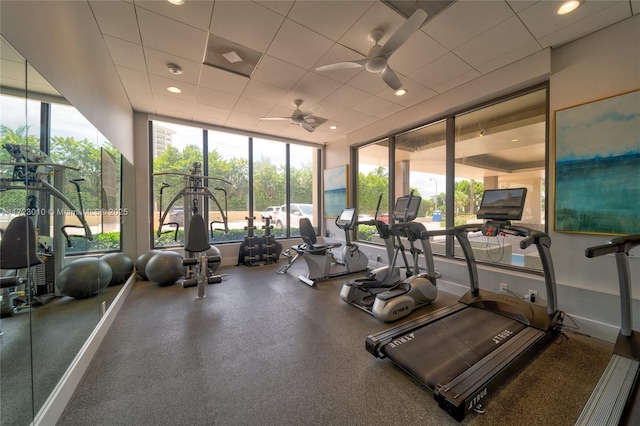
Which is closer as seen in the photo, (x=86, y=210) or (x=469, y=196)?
(x=86, y=210)

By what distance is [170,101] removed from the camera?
4.21m

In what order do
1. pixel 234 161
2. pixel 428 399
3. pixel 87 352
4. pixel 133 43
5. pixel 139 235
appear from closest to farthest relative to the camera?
pixel 428 399 → pixel 87 352 → pixel 133 43 → pixel 139 235 → pixel 234 161

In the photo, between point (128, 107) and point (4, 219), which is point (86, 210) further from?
point (128, 107)

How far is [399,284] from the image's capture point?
3203mm

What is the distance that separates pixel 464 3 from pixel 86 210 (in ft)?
13.3

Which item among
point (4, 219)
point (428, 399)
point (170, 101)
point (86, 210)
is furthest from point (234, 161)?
point (428, 399)

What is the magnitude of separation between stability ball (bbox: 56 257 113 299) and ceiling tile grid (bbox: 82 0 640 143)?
2426 millimetres

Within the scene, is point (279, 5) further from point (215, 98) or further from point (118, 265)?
point (118, 265)

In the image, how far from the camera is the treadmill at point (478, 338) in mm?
1671

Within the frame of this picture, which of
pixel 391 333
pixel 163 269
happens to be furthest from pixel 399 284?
pixel 163 269

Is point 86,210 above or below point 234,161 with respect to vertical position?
below

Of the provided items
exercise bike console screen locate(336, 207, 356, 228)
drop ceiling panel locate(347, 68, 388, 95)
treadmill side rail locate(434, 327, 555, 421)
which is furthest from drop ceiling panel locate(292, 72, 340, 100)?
treadmill side rail locate(434, 327, 555, 421)

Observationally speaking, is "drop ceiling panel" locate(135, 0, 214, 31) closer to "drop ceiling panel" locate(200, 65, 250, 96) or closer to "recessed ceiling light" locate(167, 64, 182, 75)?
"drop ceiling panel" locate(200, 65, 250, 96)

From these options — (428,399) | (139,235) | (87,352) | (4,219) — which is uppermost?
(4,219)
